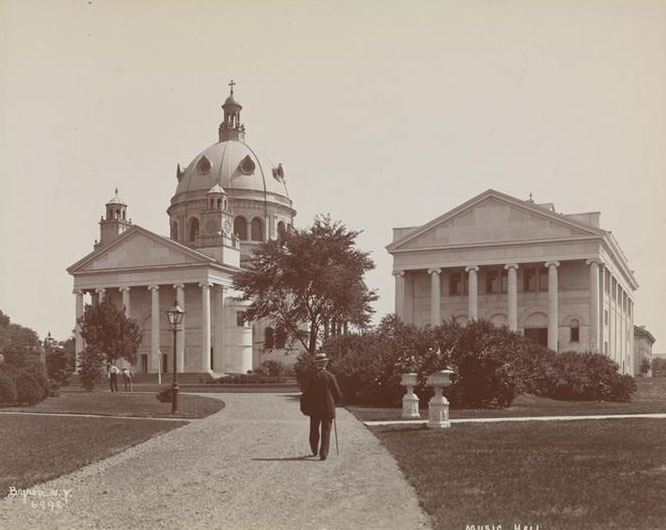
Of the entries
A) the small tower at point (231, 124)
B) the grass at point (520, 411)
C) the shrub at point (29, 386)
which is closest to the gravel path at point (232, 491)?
the grass at point (520, 411)

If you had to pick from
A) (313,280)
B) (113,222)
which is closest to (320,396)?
(313,280)

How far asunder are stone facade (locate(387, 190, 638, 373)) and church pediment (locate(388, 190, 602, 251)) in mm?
83

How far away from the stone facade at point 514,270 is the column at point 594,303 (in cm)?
8

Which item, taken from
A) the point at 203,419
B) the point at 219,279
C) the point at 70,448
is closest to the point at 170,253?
the point at 219,279

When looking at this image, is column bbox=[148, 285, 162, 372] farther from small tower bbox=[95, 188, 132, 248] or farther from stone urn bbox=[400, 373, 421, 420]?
stone urn bbox=[400, 373, 421, 420]

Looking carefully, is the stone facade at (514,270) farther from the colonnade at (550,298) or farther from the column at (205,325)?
the column at (205,325)

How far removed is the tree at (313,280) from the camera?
57.0 metres

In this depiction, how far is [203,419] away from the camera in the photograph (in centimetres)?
2817

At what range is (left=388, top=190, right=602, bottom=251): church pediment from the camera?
74.6 meters

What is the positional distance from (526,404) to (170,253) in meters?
59.9

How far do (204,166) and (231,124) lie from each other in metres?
9.94

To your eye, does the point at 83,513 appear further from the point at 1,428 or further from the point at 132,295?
the point at 132,295

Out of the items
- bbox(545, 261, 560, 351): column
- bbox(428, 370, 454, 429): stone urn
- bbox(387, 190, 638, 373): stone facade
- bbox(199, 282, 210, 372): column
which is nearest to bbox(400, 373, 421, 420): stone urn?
bbox(428, 370, 454, 429): stone urn

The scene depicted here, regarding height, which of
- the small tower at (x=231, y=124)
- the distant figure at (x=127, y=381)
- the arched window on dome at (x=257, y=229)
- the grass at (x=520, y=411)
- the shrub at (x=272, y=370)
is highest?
the small tower at (x=231, y=124)
